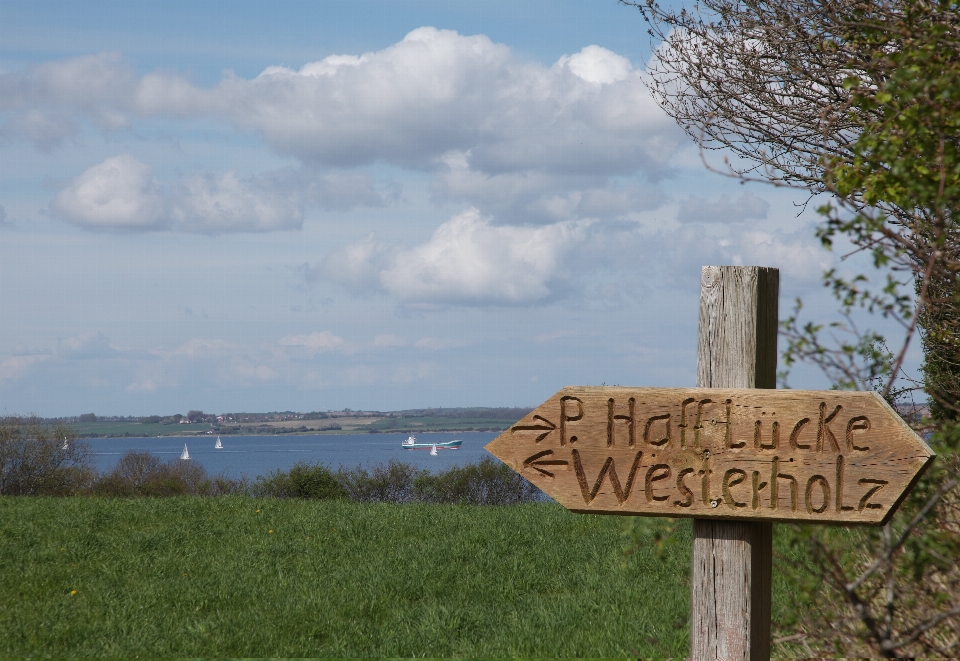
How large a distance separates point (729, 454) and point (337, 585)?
5.25m

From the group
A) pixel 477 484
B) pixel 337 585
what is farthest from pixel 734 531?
pixel 477 484

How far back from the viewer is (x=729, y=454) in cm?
305

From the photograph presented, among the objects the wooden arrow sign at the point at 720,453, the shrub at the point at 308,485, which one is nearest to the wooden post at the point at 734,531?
the wooden arrow sign at the point at 720,453

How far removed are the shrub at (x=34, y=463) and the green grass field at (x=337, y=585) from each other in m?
14.2

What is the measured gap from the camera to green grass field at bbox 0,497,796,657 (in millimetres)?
5980

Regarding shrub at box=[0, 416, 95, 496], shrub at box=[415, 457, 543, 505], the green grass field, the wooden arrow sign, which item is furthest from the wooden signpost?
shrub at box=[0, 416, 95, 496]

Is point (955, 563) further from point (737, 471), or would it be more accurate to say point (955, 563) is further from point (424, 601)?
point (424, 601)

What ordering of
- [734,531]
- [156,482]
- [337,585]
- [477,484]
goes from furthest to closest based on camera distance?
[156,482] → [477,484] → [337,585] → [734,531]

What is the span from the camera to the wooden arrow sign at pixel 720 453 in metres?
2.96

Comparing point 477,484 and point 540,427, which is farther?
point 477,484

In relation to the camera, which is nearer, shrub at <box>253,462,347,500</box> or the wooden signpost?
the wooden signpost

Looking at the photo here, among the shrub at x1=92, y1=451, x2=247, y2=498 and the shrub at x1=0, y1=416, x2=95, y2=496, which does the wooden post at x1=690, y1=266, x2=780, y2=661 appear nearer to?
the shrub at x1=92, y1=451, x2=247, y2=498

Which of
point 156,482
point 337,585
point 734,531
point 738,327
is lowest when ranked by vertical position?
point 156,482

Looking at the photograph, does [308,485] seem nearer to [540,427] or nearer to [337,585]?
[337,585]
